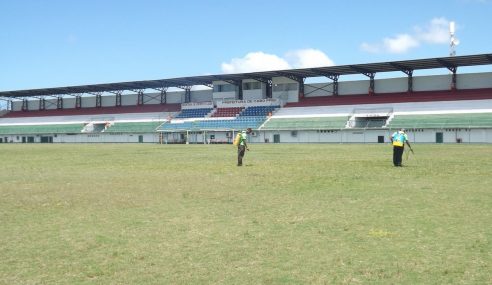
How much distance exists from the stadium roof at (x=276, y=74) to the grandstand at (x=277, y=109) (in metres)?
0.14

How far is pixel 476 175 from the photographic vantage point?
1814cm

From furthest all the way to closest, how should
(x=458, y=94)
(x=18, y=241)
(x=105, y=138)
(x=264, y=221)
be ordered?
(x=105, y=138) < (x=458, y=94) < (x=264, y=221) < (x=18, y=241)

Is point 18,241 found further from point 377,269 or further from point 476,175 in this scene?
point 476,175

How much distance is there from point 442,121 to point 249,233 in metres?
61.3

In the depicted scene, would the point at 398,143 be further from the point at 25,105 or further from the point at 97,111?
the point at 25,105

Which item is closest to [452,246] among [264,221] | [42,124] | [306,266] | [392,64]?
[306,266]

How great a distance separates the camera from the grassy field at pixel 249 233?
6.36m

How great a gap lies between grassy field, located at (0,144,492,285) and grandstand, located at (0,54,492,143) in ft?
179

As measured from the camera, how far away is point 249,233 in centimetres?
868

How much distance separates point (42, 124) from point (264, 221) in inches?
4082

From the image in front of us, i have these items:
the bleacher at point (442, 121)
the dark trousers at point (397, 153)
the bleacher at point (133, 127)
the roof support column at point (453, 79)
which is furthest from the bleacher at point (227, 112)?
the dark trousers at point (397, 153)

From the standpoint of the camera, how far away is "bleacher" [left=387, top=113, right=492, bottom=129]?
202ft

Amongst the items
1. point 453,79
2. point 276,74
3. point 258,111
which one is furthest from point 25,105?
point 453,79

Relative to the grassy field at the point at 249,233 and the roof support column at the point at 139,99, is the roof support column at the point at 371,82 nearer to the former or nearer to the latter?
the roof support column at the point at 139,99
